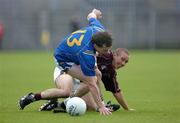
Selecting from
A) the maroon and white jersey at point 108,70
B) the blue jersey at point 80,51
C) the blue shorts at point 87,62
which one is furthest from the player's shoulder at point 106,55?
the blue shorts at point 87,62

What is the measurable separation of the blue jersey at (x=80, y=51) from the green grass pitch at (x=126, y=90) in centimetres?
86

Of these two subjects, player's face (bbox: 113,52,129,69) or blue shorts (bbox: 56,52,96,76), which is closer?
blue shorts (bbox: 56,52,96,76)

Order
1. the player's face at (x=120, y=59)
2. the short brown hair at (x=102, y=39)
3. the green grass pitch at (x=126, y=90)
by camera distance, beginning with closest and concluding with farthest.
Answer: the short brown hair at (x=102, y=39), the green grass pitch at (x=126, y=90), the player's face at (x=120, y=59)

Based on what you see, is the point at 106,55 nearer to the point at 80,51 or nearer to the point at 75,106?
the point at 80,51

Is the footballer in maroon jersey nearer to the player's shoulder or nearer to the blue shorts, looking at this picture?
the player's shoulder

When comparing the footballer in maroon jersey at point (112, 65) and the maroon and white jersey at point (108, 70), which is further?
the maroon and white jersey at point (108, 70)

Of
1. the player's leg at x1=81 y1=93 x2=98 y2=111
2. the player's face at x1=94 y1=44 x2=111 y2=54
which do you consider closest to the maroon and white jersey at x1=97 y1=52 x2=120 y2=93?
the player's leg at x1=81 y1=93 x2=98 y2=111

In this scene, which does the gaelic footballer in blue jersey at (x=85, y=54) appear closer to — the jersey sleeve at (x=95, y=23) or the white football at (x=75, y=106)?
the jersey sleeve at (x=95, y=23)

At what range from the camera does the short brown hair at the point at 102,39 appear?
37.4 feet

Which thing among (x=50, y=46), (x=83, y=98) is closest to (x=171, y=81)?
(x=83, y=98)

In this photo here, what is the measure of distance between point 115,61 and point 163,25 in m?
33.7

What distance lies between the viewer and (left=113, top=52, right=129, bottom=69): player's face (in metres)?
12.4

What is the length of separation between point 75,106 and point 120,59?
4.33ft

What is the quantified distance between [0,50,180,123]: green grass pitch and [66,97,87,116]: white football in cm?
10
